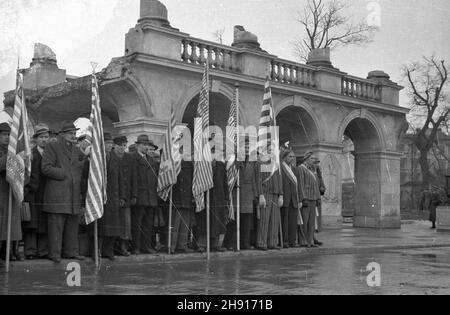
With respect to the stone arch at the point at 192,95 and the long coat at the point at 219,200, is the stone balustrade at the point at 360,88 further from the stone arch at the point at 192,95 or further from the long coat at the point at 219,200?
the long coat at the point at 219,200

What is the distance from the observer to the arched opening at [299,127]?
2048 centimetres

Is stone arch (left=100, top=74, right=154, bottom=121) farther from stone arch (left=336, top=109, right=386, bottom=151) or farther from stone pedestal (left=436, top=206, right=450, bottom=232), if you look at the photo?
stone pedestal (left=436, top=206, right=450, bottom=232)

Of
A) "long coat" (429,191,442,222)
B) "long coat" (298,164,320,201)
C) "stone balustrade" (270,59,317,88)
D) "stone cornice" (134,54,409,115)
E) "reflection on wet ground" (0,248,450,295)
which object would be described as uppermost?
"stone balustrade" (270,59,317,88)

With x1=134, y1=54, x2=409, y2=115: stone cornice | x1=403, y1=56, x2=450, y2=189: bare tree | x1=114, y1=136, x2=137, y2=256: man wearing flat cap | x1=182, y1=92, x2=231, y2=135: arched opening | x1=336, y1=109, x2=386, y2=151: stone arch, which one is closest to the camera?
x1=114, y1=136, x2=137, y2=256: man wearing flat cap

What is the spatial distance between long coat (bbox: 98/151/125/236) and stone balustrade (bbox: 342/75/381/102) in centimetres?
1241

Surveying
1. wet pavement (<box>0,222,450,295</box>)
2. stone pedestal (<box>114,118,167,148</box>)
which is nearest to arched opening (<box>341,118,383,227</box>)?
stone pedestal (<box>114,118,167,148</box>)

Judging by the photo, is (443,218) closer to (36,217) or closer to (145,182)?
(145,182)

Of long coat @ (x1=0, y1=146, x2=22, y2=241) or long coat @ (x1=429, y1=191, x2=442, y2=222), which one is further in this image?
long coat @ (x1=429, y1=191, x2=442, y2=222)

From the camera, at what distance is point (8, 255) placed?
919 centimetres

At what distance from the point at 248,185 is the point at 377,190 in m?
11.3

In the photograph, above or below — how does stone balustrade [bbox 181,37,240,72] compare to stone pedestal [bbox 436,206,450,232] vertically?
above

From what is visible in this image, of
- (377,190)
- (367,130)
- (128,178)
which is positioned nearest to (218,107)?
(367,130)

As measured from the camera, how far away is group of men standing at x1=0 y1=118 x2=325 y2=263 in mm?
9992
